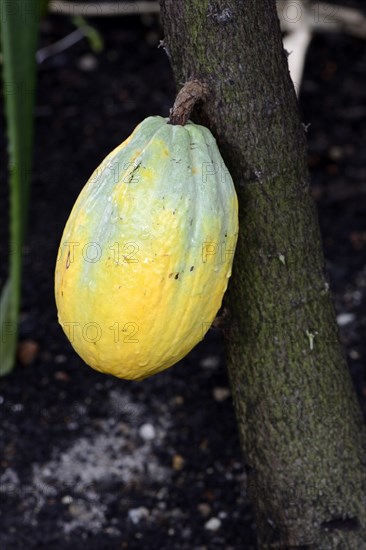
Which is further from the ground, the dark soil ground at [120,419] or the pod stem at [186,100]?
the pod stem at [186,100]

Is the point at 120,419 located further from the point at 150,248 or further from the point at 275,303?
the point at 150,248

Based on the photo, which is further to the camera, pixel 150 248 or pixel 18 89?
pixel 18 89

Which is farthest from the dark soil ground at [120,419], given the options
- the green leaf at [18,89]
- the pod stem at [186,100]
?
the pod stem at [186,100]

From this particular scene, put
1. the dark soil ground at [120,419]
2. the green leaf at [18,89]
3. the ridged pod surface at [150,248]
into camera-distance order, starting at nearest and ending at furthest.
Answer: the ridged pod surface at [150,248] < the green leaf at [18,89] < the dark soil ground at [120,419]

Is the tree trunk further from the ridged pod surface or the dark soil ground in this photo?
the dark soil ground

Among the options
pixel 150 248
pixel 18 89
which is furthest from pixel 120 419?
pixel 150 248

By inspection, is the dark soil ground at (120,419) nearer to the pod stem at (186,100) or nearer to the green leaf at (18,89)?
the green leaf at (18,89)
